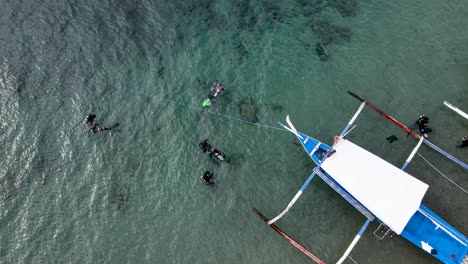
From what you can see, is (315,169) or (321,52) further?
(321,52)

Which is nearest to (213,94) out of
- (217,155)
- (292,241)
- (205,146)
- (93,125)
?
(205,146)

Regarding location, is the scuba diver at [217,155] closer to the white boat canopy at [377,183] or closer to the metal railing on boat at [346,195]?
the metal railing on boat at [346,195]

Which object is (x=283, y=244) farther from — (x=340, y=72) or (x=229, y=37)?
(x=229, y=37)

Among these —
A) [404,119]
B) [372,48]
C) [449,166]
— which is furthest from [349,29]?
[449,166]

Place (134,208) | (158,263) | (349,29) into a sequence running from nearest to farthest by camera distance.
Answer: (158,263) → (134,208) → (349,29)

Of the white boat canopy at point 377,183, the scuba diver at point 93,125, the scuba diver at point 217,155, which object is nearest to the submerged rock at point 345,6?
the white boat canopy at point 377,183

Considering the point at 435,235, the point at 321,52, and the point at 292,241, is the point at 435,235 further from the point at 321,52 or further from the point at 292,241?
the point at 321,52
